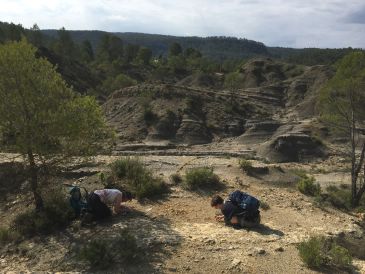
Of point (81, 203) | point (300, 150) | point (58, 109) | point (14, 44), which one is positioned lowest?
point (300, 150)

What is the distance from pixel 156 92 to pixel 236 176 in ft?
96.4

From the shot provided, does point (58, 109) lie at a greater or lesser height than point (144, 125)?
greater

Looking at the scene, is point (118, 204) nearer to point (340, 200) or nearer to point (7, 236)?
point (7, 236)

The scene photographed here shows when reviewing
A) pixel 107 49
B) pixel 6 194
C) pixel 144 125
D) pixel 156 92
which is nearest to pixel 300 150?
pixel 144 125

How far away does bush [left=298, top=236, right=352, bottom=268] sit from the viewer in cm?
1141

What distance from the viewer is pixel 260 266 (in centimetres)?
1143

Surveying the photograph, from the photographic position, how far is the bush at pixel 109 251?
37.4 ft

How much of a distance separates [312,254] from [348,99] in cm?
1096

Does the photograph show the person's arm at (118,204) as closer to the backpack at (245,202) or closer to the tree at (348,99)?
the backpack at (245,202)

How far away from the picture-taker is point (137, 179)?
17.1 metres

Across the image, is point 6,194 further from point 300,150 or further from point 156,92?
point 156,92

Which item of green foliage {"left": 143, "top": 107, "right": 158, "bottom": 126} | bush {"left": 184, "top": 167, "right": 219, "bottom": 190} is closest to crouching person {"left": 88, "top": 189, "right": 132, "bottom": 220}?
bush {"left": 184, "top": 167, "right": 219, "bottom": 190}

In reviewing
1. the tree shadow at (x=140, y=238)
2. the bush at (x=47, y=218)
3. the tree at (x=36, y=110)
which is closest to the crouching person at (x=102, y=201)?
the tree shadow at (x=140, y=238)

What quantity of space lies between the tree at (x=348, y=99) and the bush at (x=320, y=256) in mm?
8215
